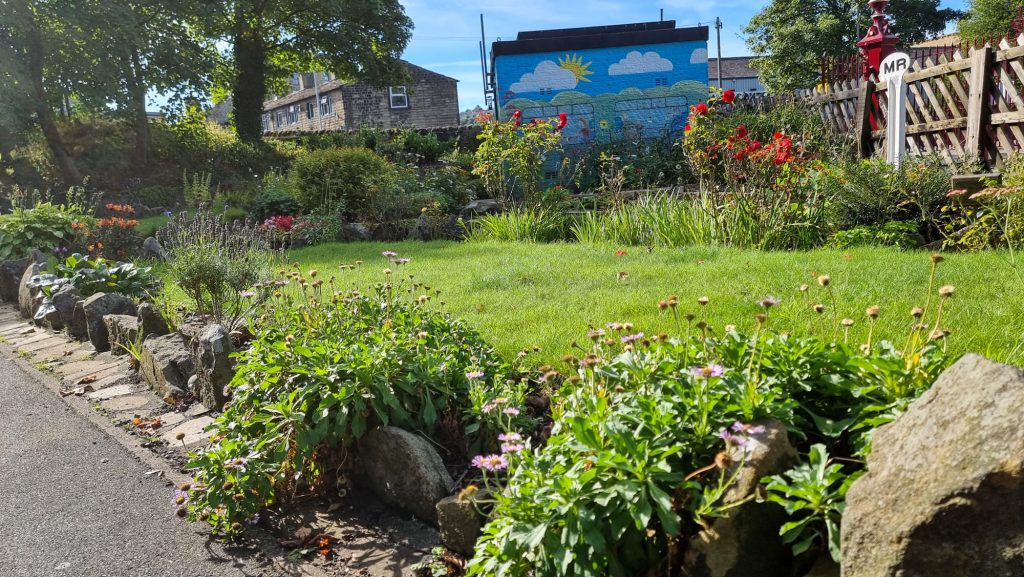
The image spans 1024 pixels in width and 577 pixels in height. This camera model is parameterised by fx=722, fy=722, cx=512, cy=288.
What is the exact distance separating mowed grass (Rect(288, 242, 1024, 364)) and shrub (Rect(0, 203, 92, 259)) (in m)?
5.48

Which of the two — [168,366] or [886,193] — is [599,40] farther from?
[168,366]

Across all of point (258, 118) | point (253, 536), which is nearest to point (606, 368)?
point (253, 536)

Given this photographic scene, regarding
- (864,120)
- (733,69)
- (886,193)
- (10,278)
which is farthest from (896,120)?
(733,69)

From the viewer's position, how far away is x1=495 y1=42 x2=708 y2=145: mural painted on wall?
53.0 feet

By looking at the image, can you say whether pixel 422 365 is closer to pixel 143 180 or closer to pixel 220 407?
pixel 220 407

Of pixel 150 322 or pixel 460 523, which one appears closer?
pixel 460 523

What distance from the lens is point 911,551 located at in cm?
149

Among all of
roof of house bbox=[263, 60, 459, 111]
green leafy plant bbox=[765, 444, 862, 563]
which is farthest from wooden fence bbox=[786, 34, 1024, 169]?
roof of house bbox=[263, 60, 459, 111]

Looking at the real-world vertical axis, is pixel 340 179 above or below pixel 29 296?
above

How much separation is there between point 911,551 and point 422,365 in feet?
6.59

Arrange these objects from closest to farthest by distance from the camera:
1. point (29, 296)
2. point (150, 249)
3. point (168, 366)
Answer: point (168, 366), point (29, 296), point (150, 249)

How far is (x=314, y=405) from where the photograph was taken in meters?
3.01

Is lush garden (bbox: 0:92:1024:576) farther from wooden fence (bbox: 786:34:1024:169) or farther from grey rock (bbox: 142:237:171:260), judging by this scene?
wooden fence (bbox: 786:34:1024:169)

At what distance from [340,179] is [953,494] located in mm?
11098
